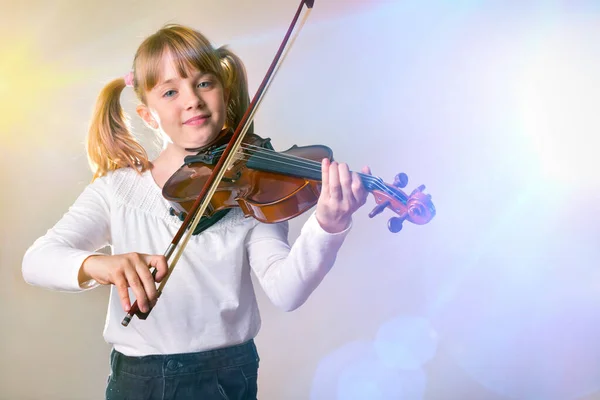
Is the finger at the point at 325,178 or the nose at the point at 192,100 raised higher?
the nose at the point at 192,100

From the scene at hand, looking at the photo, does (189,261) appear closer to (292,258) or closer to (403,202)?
(292,258)

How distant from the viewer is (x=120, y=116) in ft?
3.46

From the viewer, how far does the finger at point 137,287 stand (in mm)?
656

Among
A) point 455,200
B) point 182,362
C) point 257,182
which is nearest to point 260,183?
point 257,182

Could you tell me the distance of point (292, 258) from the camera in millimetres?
845

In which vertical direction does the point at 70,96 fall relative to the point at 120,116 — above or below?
above

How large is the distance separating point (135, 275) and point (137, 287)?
0.6 inches

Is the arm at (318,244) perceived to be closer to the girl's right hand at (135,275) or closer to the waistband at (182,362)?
the waistband at (182,362)

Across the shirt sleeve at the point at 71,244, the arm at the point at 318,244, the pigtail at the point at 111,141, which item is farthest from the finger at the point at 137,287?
the pigtail at the point at 111,141

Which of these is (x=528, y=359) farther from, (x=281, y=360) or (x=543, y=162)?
(x=281, y=360)

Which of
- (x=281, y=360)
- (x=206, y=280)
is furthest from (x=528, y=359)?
(x=206, y=280)

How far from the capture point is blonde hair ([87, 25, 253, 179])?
0.95 metres

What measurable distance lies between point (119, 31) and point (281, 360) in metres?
0.92

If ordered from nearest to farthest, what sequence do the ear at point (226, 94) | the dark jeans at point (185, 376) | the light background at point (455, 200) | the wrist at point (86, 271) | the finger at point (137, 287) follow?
the finger at point (137, 287) < the wrist at point (86, 271) < the dark jeans at point (185, 376) < the ear at point (226, 94) < the light background at point (455, 200)
